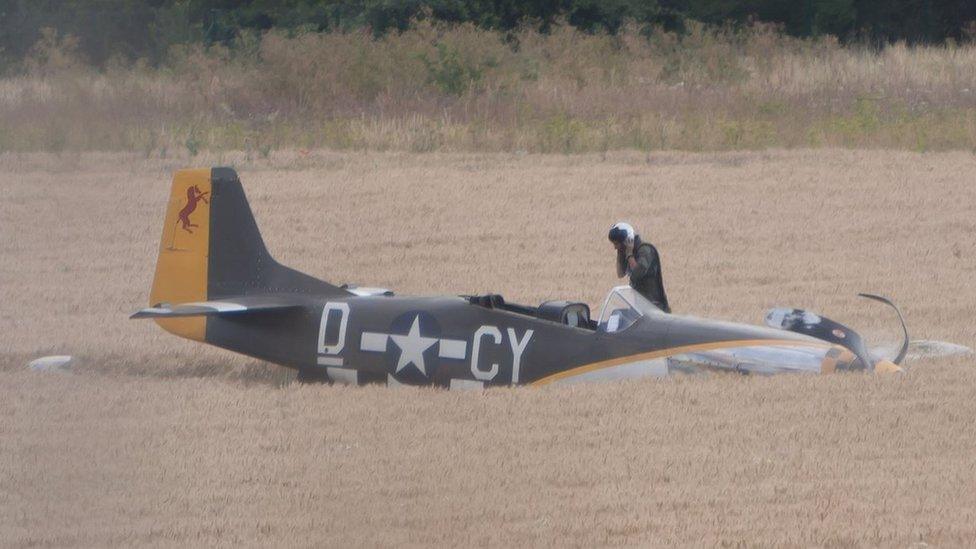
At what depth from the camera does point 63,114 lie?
18.7 meters

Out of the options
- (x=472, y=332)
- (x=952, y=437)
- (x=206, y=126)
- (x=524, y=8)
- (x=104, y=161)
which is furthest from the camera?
(x=524, y=8)

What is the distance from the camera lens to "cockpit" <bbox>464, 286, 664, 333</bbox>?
942 centimetres

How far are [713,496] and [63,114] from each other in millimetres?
14349

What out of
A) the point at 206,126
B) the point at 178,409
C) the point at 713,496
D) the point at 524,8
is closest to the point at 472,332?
the point at 178,409

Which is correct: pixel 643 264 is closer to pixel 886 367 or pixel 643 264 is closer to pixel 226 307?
pixel 886 367

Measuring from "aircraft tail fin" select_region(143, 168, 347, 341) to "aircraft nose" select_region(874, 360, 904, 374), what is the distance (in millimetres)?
4942

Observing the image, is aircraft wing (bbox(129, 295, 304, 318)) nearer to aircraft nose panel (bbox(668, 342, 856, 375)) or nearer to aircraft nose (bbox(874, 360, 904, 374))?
aircraft nose panel (bbox(668, 342, 856, 375))

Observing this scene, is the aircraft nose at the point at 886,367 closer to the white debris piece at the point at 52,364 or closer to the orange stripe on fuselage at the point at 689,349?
the orange stripe on fuselage at the point at 689,349

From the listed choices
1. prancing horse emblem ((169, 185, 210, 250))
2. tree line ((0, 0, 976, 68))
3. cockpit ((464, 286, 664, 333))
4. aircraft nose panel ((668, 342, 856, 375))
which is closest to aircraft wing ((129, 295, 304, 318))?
prancing horse emblem ((169, 185, 210, 250))

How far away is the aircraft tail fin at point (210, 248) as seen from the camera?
456 inches

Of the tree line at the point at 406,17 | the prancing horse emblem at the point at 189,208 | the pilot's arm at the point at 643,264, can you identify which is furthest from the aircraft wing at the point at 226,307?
the tree line at the point at 406,17

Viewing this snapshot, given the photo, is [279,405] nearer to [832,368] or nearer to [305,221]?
[832,368]

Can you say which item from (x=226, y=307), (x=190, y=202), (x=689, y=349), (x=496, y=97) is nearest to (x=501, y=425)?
(x=689, y=349)

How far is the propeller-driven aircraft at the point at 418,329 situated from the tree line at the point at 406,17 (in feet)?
67.7
